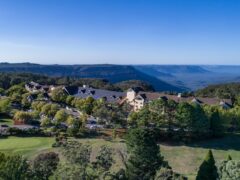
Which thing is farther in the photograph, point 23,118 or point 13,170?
point 23,118

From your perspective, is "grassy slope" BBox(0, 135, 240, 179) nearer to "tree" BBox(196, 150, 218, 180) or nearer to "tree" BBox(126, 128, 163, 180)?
"tree" BBox(126, 128, 163, 180)

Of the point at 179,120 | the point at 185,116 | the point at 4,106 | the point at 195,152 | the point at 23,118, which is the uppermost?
the point at 185,116

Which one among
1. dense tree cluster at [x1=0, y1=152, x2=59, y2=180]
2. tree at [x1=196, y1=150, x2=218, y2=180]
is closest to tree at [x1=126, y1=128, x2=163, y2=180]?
tree at [x1=196, y1=150, x2=218, y2=180]

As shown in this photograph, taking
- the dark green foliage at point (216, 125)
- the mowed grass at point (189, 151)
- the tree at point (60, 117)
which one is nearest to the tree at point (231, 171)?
the mowed grass at point (189, 151)

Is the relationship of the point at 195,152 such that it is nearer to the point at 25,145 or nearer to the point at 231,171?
the point at 231,171

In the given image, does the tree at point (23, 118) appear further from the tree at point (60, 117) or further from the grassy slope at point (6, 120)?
the tree at point (60, 117)

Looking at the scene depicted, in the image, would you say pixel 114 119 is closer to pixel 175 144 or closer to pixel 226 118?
pixel 175 144

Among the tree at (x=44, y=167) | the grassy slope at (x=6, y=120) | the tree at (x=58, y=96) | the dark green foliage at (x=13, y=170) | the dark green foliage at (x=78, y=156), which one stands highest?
the dark green foliage at (x=78, y=156)

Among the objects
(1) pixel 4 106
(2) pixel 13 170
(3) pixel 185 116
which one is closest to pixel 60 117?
(1) pixel 4 106
